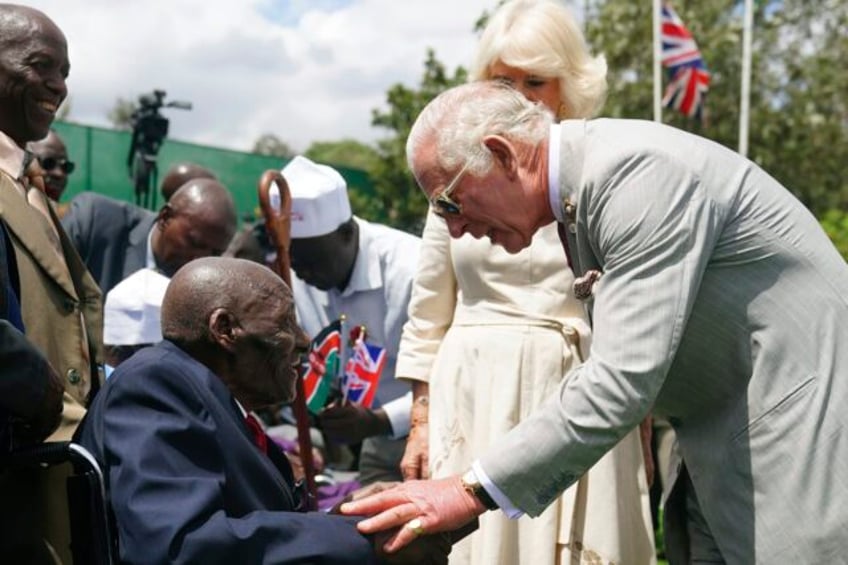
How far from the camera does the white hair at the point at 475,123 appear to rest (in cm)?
293

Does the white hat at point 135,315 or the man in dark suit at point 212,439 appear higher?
the man in dark suit at point 212,439

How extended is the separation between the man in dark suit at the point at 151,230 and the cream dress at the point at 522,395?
1803 millimetres

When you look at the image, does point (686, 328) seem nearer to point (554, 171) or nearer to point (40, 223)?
point (554, 171)

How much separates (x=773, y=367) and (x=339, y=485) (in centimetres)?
325

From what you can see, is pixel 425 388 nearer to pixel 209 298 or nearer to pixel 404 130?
pixel 209 298

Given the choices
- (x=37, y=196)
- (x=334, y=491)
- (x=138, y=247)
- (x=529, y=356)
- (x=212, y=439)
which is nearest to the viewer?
(x=212, y=439)

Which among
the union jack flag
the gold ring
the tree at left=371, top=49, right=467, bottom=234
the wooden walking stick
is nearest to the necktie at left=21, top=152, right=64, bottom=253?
the wooden walking stick

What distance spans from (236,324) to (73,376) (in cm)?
80

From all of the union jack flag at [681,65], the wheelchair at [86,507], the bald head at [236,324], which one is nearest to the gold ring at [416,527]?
the bald head at [236,324]

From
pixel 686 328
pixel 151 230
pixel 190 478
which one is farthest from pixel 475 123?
pixel 151 230

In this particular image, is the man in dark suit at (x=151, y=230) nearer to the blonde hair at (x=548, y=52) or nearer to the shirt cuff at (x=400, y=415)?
the shirt cuff at (x=400, y=415)

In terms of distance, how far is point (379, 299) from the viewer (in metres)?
5.41

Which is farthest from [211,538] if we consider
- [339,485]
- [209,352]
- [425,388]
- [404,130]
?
[404,130]

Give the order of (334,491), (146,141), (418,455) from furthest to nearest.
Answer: (146,141) < (334,491) < (418,455)
